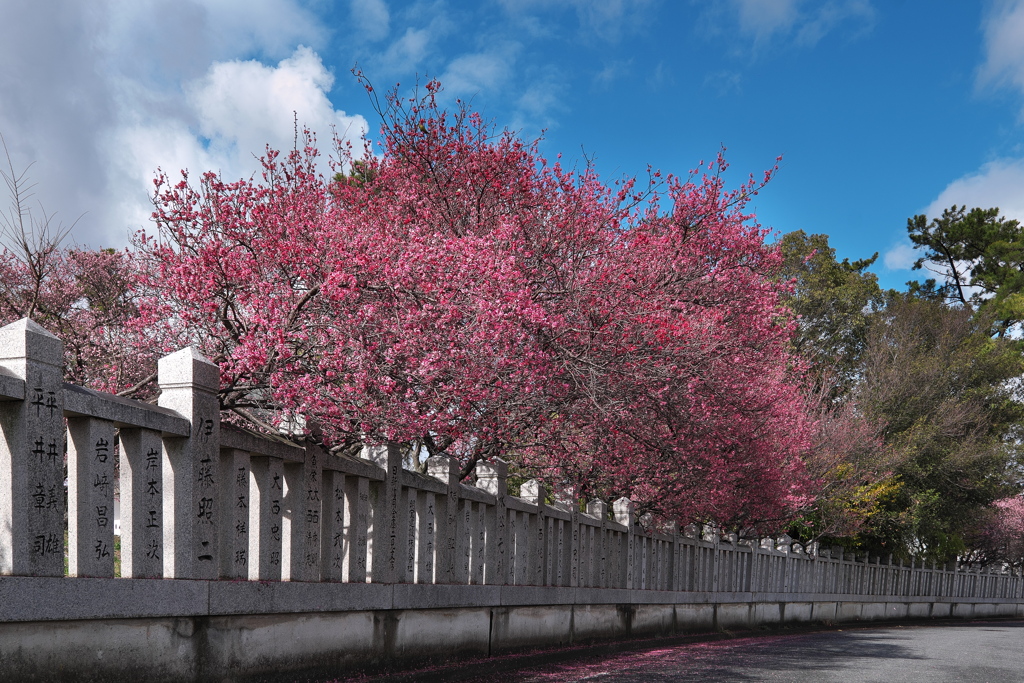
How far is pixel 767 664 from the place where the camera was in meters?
11.8

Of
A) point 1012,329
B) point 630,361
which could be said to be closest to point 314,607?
point 630,361

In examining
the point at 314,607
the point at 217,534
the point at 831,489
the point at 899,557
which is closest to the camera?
the point at 217,534

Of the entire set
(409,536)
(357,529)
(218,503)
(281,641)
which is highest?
(218,503)

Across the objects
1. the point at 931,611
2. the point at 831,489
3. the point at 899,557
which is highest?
the point at 831,489

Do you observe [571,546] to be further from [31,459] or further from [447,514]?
[31,459]

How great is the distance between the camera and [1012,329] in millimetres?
40250

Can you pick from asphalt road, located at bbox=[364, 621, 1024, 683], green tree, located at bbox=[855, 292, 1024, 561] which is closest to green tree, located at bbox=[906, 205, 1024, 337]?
green tree, located at bbox=[855, 292, 1024, 561]

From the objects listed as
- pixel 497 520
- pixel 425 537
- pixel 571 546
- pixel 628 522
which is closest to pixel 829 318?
pixel 628 522

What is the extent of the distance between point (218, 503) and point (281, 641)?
1.23m

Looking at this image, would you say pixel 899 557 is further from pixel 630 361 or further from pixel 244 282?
pixel 244 282

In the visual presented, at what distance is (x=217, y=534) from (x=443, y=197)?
297 inches

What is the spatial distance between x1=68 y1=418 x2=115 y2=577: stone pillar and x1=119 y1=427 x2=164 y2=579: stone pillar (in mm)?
260

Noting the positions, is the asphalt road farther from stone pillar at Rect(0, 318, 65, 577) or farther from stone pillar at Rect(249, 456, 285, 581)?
stone pillar at Rect(0, 318, 65, 577)

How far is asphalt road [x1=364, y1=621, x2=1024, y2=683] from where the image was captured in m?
9.73
